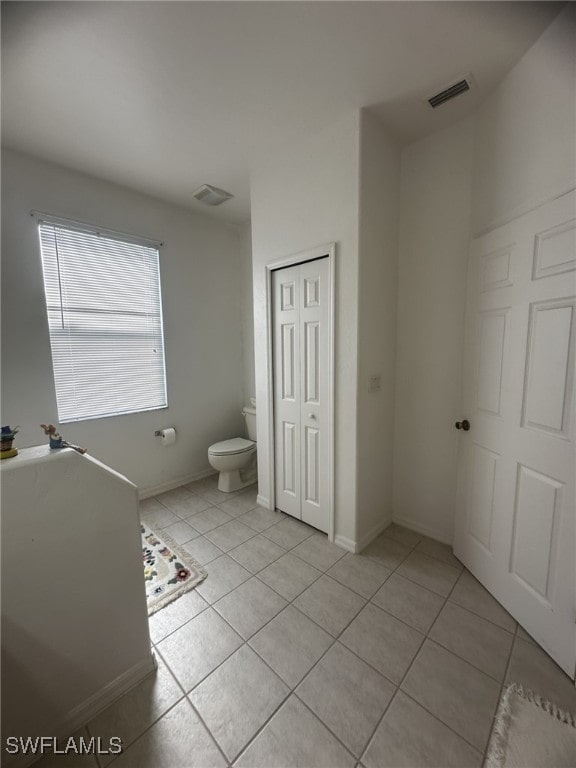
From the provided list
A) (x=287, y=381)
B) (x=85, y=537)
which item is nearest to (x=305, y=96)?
(x=287, y=381)

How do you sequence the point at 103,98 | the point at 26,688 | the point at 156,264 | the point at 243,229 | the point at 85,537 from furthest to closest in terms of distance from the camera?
the point at 243,229 < the point at 156,264 < the point at 103,98 < the point at 85,537 < the point at 26,688

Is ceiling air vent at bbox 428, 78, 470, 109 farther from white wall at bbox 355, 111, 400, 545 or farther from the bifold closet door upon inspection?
the bifold closet door

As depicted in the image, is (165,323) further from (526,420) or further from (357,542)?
(526,420)

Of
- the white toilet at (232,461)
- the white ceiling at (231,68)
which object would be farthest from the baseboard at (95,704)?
the white ceiling at (231,68)

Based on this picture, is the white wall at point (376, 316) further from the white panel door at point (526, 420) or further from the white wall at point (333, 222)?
the white panel door at point (526, 420)

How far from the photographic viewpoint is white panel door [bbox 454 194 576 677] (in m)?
1.30

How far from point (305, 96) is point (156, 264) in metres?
1.84

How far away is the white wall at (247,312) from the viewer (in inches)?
133

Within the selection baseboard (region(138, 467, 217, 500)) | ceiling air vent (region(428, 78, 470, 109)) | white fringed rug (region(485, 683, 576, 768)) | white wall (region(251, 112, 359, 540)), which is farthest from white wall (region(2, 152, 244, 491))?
white fringed rug (region(485, 683, 576, 768))

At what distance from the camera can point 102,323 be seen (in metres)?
2.54

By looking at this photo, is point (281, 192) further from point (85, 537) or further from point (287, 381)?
point (85, 537)

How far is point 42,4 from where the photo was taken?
1.19 meters

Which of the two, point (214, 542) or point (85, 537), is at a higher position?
point (85, 537)

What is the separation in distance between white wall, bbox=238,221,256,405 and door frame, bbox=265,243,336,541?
1029 millimetres
